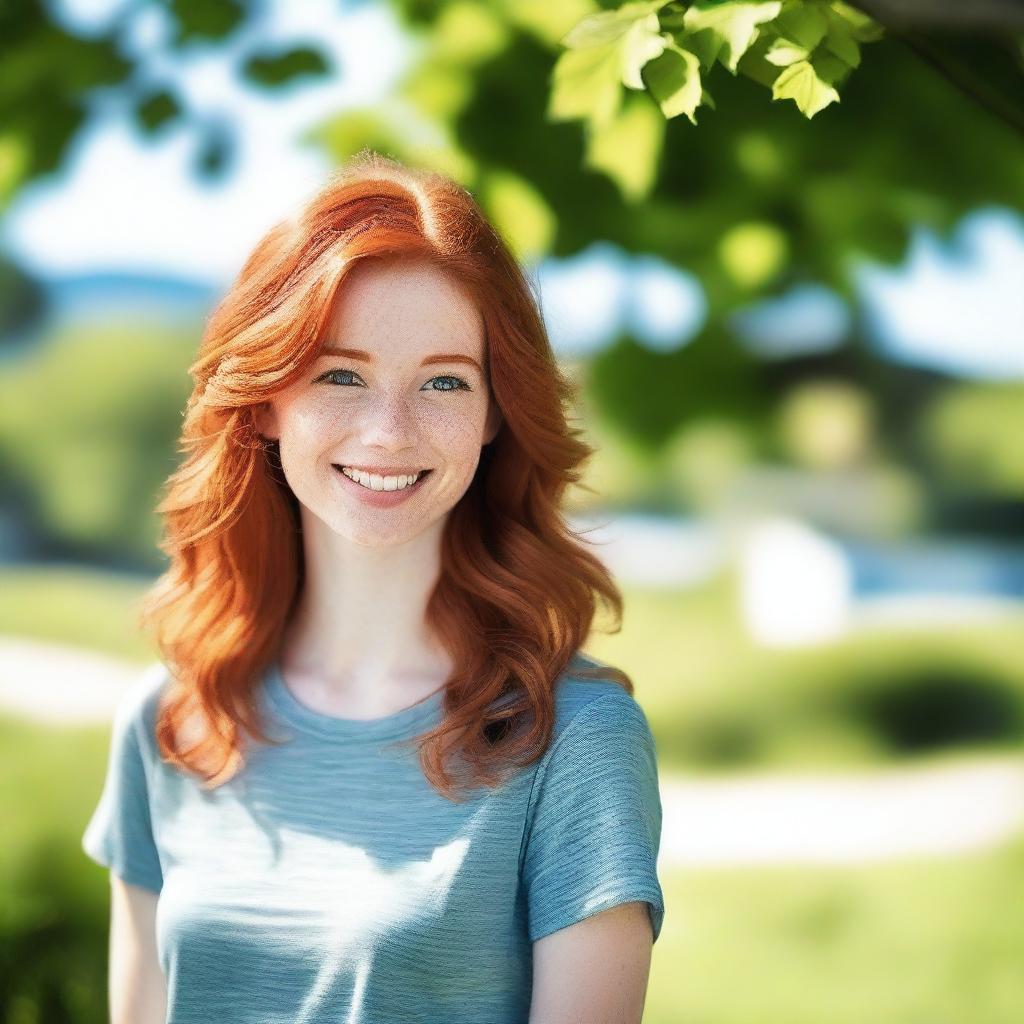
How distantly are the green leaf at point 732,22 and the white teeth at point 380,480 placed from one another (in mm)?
610

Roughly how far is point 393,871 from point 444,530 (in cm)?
47

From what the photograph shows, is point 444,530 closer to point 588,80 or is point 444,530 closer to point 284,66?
point 588,80

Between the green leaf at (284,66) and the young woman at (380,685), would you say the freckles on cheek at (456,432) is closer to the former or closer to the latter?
the young woman at (380,685)

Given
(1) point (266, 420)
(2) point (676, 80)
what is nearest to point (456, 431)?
(1) point (266, 420)

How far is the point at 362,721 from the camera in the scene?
1818mm

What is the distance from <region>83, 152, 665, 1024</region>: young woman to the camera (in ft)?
5.45

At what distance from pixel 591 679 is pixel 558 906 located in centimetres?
29

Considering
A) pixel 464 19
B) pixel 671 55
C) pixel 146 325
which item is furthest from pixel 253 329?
pixel 146 325

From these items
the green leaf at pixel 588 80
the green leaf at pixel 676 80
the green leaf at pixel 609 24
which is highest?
the green leaf at pixel 588 80

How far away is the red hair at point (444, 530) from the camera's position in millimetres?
1733

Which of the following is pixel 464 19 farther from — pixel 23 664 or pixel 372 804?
pixel 23 664

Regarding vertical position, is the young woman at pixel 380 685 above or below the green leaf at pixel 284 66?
below

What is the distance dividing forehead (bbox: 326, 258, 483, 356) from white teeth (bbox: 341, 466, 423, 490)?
0.15 meters

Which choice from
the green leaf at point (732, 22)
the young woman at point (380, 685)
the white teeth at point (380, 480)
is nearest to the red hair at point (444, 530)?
the young woman at point (380, 685)
